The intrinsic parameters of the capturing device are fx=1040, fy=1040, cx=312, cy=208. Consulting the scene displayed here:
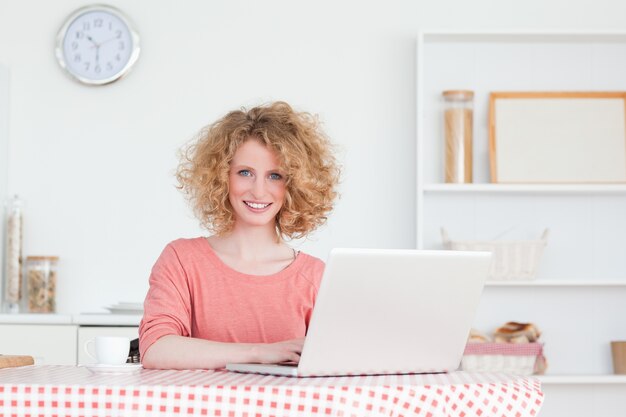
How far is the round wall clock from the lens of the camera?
3967mm

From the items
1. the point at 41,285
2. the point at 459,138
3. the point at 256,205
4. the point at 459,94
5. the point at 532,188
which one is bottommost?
the point at 41,285

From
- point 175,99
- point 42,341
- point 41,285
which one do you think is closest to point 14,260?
point 41,285

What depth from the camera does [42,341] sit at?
11.6 feet

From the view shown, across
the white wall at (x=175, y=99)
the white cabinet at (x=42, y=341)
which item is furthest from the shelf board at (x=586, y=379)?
the white cabinet at (x=42, y=341)

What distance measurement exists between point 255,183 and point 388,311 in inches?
25.6

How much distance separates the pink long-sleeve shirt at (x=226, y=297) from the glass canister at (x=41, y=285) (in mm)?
1742

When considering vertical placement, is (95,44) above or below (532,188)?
above

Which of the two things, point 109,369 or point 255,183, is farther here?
point 255,183

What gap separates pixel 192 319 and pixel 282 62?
1.93 meters

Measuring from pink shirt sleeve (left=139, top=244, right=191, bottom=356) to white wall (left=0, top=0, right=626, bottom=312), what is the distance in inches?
69.9

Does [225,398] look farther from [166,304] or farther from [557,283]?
[557,283]

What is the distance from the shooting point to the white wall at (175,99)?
395cm

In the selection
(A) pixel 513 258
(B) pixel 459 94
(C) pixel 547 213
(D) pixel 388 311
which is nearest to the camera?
(D) pixel 388 311

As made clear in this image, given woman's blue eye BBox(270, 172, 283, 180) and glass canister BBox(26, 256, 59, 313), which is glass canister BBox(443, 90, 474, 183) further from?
woman's blue eye BBox(270, 172, 283, 180)
